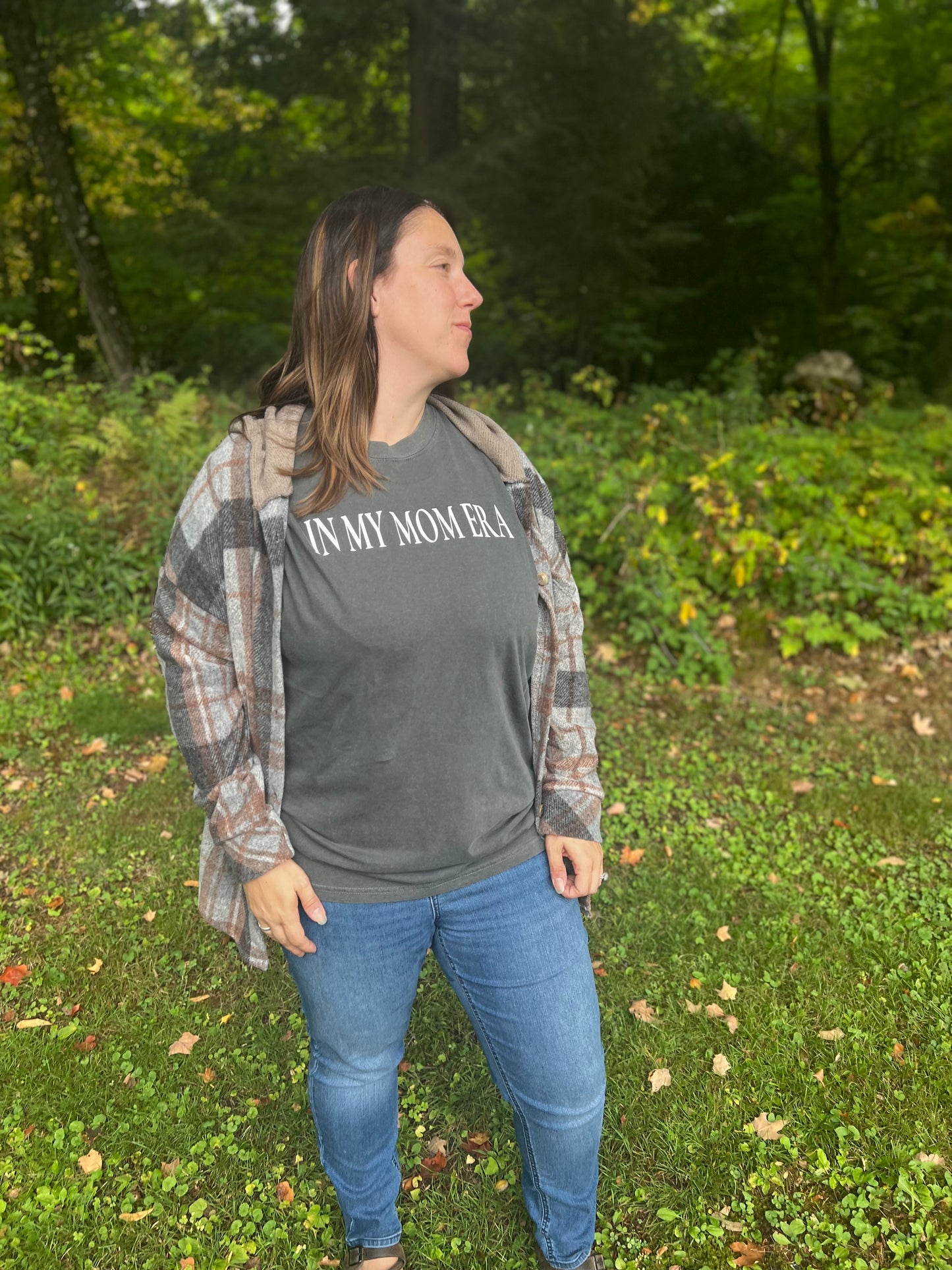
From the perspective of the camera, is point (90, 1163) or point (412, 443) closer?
point (412, 443)

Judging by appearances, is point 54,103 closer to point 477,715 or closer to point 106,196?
point 106,196

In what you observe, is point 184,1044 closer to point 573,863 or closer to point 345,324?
point 573,863

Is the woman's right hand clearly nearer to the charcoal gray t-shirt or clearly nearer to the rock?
the charcoal gray t-shirt

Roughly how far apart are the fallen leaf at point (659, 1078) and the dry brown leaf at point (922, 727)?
9.16 ft

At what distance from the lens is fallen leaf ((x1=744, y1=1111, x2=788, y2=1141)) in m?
2.56

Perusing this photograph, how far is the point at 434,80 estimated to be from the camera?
374 inches

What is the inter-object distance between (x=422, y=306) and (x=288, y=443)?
0.37 metres

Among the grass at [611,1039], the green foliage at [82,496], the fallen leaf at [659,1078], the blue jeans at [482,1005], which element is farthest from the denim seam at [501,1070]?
the green foliage at [82,496]

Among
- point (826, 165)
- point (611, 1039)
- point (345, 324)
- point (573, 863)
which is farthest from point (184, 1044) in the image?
point (826, 165)

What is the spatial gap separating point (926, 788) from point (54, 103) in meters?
9.53

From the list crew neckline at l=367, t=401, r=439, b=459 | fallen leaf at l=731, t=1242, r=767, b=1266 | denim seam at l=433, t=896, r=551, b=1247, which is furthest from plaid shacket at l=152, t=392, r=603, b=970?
fallen leaf at l=731, t=1242, r=767, b=1266

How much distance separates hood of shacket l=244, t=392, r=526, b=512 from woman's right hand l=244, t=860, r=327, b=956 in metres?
0.69

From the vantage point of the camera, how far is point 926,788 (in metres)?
4.31

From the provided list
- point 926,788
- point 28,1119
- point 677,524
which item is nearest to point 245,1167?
point 28,1119
